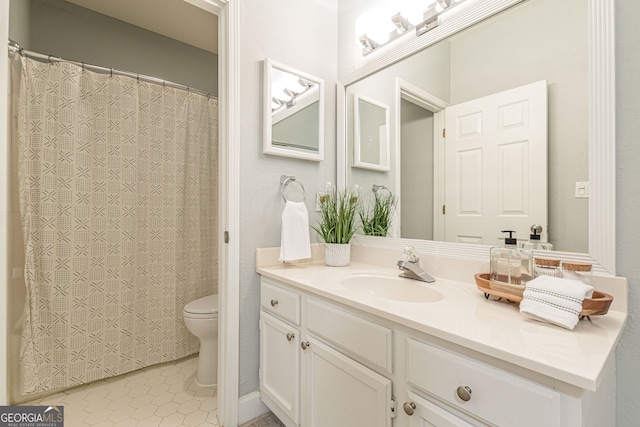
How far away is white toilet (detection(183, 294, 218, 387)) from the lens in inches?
68.2

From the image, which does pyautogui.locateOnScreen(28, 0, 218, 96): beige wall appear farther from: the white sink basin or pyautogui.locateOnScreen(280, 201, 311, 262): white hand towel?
the white sink basin

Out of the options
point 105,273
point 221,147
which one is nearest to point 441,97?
point 221,147

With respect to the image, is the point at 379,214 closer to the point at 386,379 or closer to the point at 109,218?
the point at 386,379

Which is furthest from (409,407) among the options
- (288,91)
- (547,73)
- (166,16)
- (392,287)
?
(166,16)

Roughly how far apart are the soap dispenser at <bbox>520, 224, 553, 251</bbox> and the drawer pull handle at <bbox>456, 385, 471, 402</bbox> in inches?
24.2

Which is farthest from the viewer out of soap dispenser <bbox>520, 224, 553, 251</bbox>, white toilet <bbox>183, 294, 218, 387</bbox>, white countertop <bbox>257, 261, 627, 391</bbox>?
white toilet <bbox>183, 294, 218, 387</bbox>

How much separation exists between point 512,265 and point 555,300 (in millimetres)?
206

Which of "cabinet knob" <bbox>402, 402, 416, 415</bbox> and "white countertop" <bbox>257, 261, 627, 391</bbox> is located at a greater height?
"white countertop" <bbox>257, 261, 627, 391</bbox>

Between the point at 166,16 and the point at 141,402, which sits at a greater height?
the point at 166,16

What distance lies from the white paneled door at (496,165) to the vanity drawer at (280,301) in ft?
2.37

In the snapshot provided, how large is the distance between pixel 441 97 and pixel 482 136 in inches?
10.4

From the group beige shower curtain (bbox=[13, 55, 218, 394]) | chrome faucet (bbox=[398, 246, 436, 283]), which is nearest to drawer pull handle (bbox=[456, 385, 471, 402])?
chrome faucet (bbox=[398, 246, 436, 283])

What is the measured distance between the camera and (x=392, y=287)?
4.19 feet

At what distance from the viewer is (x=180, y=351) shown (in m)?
2.07
